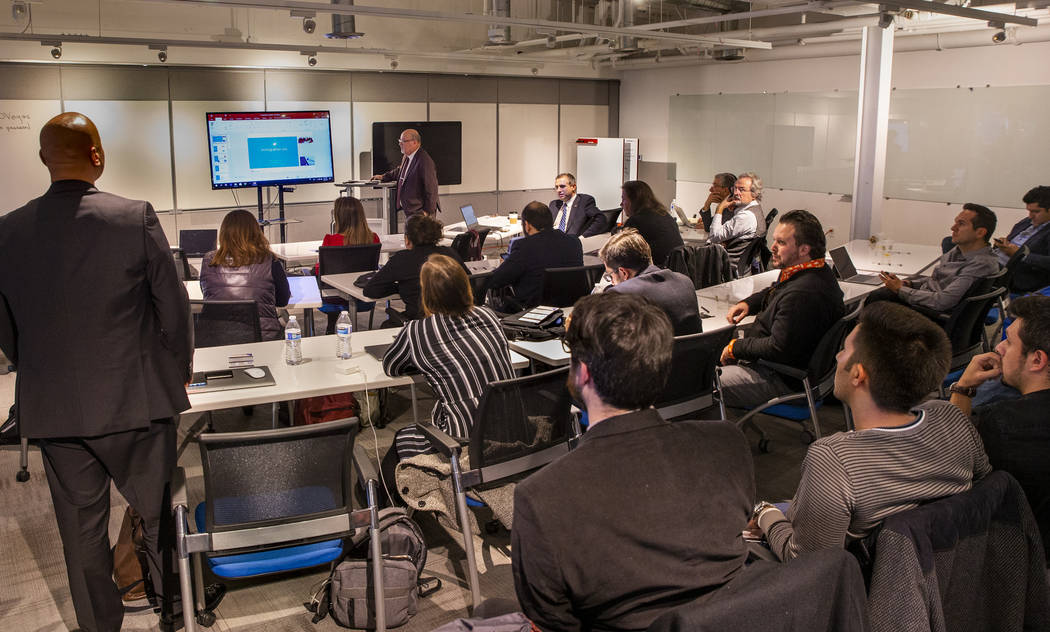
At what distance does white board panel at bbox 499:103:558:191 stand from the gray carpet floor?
8.57 metres

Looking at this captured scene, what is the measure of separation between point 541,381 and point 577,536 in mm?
1372

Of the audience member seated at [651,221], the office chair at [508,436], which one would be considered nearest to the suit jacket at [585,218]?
the audience member seated at [651,221]

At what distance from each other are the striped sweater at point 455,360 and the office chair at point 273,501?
63 cm

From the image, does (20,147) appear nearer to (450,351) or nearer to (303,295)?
(303,295)

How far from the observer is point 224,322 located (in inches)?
165

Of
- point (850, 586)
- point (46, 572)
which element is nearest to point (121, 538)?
point (46, 572)

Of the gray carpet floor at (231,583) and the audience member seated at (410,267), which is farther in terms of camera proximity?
the audience member seated at (410,267)

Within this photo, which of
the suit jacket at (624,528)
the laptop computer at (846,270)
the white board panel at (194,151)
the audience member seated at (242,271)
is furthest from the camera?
the white board panel at (194,151)

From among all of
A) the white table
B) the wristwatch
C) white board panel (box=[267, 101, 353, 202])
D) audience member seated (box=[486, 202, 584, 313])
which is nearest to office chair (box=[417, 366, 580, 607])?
the wristwatch

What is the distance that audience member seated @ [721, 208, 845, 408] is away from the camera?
4023mm

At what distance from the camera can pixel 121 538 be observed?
308 centimetres

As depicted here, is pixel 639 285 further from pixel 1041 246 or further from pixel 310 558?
pixel 1041 246

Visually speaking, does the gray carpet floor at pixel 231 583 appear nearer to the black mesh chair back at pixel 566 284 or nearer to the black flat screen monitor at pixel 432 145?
the black mesh chair back at pixel 566 284

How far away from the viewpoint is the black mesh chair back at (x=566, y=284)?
17.1 ft
